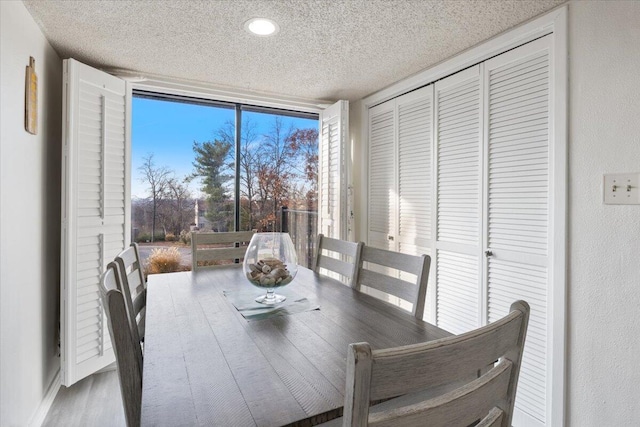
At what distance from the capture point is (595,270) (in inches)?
63.9

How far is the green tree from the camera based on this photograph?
125 inches

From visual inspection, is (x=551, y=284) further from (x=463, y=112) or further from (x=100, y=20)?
(x=100, y=20)

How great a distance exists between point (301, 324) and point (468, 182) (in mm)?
1575

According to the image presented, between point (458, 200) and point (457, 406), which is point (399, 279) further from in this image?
point (457, 406)

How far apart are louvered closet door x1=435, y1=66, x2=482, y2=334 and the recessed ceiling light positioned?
1238mm

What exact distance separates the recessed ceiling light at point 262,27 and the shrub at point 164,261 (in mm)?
1919

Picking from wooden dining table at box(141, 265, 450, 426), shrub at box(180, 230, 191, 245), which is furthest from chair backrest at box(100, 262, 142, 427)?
shrub at box(180, 230, 191, 245)

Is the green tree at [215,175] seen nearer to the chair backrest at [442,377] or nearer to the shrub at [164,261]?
the shrub at [164,261]

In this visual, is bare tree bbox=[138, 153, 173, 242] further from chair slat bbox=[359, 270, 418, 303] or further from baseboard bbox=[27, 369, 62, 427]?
chair slat bbox=[359, 270, 418, 303]

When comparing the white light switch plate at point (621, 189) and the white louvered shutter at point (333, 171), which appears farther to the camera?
the white louvered shutter at point (333, 171)

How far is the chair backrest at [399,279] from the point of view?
4.84 ft

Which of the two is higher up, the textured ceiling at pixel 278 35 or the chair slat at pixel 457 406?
the textured ceiling at pixel 278 35

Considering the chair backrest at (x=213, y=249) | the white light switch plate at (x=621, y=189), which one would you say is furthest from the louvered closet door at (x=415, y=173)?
the chair backrest at (x=213, y=249)

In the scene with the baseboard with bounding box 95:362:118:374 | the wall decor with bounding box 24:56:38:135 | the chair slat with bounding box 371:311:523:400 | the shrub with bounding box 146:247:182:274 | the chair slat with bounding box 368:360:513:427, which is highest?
the wall decor with bounding box 24:56:38:135
